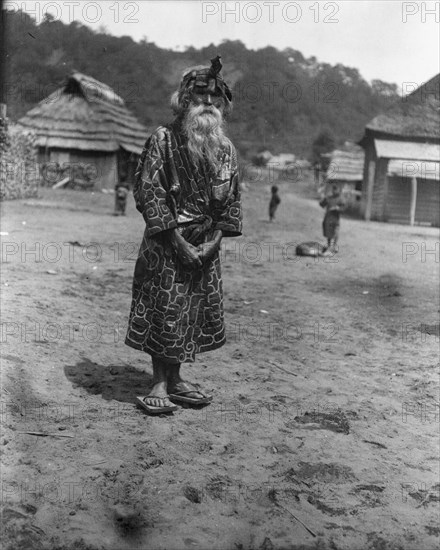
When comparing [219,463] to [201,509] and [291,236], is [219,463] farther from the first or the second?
[291,236]

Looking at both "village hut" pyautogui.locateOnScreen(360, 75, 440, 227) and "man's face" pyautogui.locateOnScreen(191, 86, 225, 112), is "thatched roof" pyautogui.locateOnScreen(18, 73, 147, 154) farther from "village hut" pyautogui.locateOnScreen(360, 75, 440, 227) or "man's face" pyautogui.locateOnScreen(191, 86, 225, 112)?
"man's face" pyautogui.locateOnScreen(191, 86, 225, 112)

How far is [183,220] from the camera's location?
3438 millimetres

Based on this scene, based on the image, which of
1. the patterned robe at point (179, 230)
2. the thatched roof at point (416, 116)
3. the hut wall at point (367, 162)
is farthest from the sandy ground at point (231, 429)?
the thatched roof at point (416, 116)

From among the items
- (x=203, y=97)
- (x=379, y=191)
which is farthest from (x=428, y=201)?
(x=203, y=97)

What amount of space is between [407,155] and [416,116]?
5.63ft

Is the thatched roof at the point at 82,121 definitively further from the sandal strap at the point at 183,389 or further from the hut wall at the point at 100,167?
the sandal strap at the point at 183,389

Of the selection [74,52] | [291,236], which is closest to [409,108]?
[291,236]

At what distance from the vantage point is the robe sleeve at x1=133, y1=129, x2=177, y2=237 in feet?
10.9

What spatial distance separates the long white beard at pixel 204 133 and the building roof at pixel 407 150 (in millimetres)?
20135

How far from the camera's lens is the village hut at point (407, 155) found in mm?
22938

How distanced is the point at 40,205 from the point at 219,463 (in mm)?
14427

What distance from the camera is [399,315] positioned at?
Answer: 6.59 meters

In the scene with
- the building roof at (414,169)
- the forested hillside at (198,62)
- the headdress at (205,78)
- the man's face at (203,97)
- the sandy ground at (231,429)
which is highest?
the forested hillside at (198,62)

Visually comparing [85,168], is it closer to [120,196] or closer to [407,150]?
[120,196]
